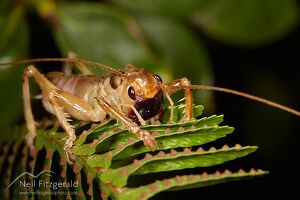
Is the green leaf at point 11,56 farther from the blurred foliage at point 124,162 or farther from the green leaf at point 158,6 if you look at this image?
the blurred foliage at point 124,162

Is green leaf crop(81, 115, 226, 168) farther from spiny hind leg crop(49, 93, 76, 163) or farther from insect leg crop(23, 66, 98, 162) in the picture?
insect leg crop(23, 66, 98, 162)

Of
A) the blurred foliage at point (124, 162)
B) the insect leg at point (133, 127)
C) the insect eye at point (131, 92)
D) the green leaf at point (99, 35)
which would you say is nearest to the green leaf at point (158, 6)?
the green leaf at point (99, 35)

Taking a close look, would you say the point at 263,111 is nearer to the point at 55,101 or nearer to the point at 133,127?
the point at 55,101

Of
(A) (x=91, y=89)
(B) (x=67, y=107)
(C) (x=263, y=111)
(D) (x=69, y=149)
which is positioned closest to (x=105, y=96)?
(A) (x=91, y=89)

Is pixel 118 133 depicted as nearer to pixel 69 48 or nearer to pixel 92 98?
pixel 92 98

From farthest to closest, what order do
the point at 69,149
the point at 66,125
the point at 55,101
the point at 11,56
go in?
the point at 11,56, the point at 55,101, the point at 66,125, the point at 69,149

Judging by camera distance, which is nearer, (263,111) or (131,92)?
(131,92)

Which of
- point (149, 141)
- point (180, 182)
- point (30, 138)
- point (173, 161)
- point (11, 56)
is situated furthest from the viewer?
point (11, 56)

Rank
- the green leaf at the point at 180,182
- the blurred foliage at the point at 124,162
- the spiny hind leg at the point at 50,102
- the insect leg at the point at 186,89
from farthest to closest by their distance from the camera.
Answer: the spiny hind leg at the point at 50,102
the insect leg at the point at 186,89
the blurred foliage at the point at 124,162
the green leaf at the point at 180,182
